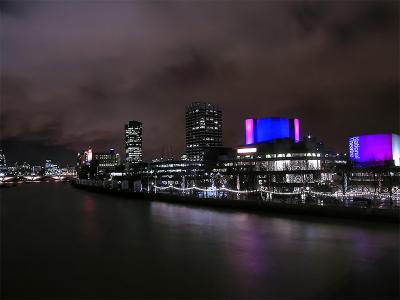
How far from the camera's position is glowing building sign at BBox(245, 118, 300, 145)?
87375 millimetres

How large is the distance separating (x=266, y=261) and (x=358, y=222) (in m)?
9.56

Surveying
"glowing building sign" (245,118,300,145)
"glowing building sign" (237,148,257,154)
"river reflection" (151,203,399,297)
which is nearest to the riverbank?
"river reflection" (151,203,399,297)

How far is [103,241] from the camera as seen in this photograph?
19.7 metres

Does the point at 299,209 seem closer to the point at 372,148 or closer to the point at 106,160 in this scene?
the point at 372,148

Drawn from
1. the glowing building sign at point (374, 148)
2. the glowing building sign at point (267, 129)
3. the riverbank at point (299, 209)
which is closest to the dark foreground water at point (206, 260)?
the riverbank at point (299, 209)

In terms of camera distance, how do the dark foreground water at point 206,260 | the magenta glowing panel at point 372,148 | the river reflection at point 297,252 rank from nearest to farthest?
the dark foreground water at point 206,260 < the river reflection at point 297,252 < the magenta glowing panel at point 372,148

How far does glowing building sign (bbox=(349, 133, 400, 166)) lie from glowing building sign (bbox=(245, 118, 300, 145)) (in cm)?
1822

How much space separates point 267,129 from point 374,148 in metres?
25.9

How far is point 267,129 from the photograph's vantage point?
8794cm

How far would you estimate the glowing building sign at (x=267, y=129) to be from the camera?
87375 mm

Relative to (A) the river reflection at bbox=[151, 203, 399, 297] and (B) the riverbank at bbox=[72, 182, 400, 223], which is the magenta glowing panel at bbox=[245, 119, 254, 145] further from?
(A) the river reflection at bbox=[151, 203, 399, 297]

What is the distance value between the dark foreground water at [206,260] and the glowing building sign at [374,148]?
48.7 meters

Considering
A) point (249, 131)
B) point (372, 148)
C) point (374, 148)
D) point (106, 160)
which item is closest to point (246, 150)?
point (249, 131)

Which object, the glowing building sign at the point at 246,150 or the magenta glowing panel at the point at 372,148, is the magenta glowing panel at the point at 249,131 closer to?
the glowing building sign at the point at 246,150
